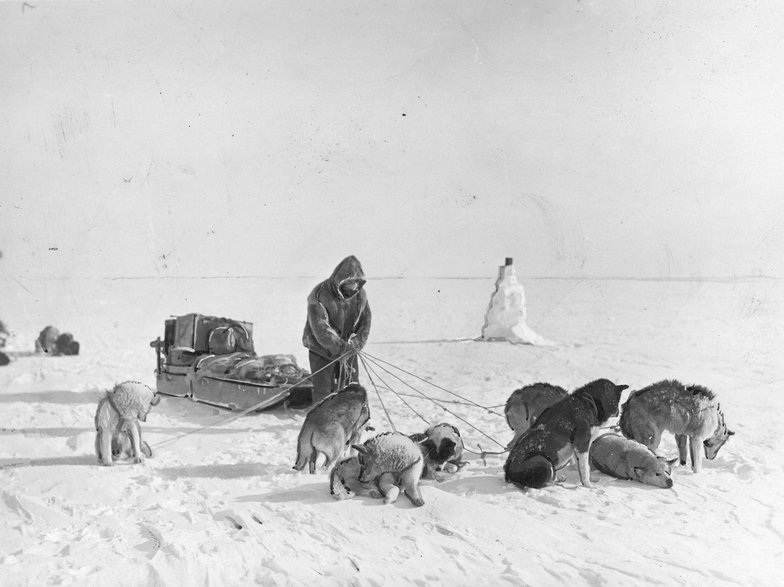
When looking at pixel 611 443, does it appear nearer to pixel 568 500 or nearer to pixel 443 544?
pixel 568 500

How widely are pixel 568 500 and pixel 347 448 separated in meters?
2.16

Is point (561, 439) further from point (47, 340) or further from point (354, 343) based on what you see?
point (47, 340)

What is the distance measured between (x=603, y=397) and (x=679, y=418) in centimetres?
87

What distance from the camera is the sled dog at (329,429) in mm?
5191

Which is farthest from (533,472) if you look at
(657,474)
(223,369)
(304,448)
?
(223,369)

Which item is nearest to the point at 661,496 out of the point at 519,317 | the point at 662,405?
the point at 662,405

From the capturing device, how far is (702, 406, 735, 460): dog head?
5.66m

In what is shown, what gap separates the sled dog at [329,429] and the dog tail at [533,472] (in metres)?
1.52

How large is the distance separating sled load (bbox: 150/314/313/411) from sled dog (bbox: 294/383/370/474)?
5.61ft

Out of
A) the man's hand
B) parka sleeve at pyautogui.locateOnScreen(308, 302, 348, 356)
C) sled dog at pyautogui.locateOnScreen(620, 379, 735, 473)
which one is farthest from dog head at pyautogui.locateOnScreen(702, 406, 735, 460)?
parka sleeve at pyautogui.locateOnScreen(308, 302, 348, 356)

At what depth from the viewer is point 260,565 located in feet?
11.3

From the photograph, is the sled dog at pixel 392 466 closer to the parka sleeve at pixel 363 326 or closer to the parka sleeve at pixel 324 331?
the parka sleeve at pixel 324 331

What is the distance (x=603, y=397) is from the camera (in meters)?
5.30

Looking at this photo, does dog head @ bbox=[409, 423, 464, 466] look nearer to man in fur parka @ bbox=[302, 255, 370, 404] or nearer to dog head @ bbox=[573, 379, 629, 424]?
dog head @ bbox=[573, 379, 629, 424]
